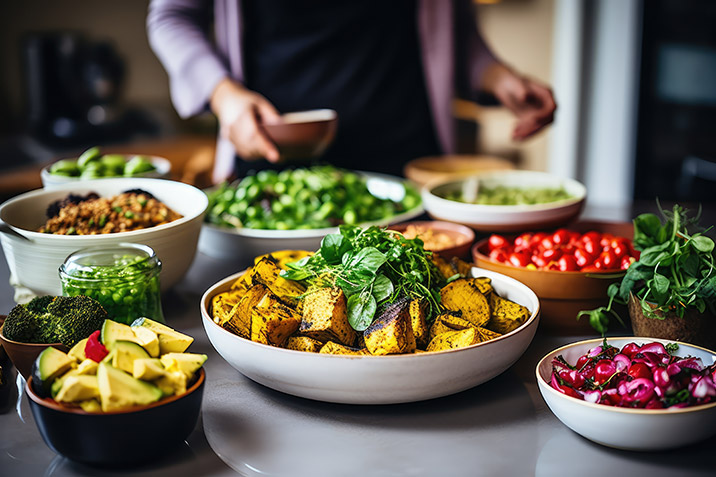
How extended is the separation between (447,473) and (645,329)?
1.53 ft

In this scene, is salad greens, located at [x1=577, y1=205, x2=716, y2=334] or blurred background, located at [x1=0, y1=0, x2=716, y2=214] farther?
blurred background, located at [x1=0, y1=0, x2=716, y2=214]

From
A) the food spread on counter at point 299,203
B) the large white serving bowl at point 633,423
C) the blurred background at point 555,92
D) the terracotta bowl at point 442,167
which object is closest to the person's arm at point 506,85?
the terracotta bowl at point 442,167

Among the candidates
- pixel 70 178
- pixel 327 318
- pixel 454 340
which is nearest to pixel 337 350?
pixel 327 318

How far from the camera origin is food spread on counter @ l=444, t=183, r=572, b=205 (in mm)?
1752

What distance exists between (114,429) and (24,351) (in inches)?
11.3

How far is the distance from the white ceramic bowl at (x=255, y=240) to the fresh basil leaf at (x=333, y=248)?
1.33 ft

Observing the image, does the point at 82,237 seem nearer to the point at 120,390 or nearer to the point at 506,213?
the point at 120,390

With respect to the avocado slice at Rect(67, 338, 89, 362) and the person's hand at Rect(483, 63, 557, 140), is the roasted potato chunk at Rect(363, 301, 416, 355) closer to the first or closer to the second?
the avocado slice at Rect(67, 338, 89, 362)

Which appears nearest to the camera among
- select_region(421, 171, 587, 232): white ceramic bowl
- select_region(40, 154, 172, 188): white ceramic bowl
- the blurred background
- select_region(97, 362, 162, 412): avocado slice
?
select_region(97, 362, 162, 412): avocado slice

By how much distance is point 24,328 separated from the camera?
1.04 meters

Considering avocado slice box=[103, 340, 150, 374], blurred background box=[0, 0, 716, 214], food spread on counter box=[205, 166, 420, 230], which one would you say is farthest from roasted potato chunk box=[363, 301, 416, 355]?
blurred background box=[0, 0, 716, 214]

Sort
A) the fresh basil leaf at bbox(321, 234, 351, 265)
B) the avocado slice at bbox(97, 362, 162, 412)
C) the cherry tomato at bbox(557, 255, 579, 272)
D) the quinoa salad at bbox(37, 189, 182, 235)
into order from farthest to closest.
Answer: the quinoa salad at bbox(37, 189, 182, 235), the cherry tomato at bbox(557, 255, 579, 272), the fresh basil leaf at bbox(321, 234, 351, 265), the avocado slice at bbox(97, 362, 162, 412)

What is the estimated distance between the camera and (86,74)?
4672 mm

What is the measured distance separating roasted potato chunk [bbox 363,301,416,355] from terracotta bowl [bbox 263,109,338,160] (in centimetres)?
101
